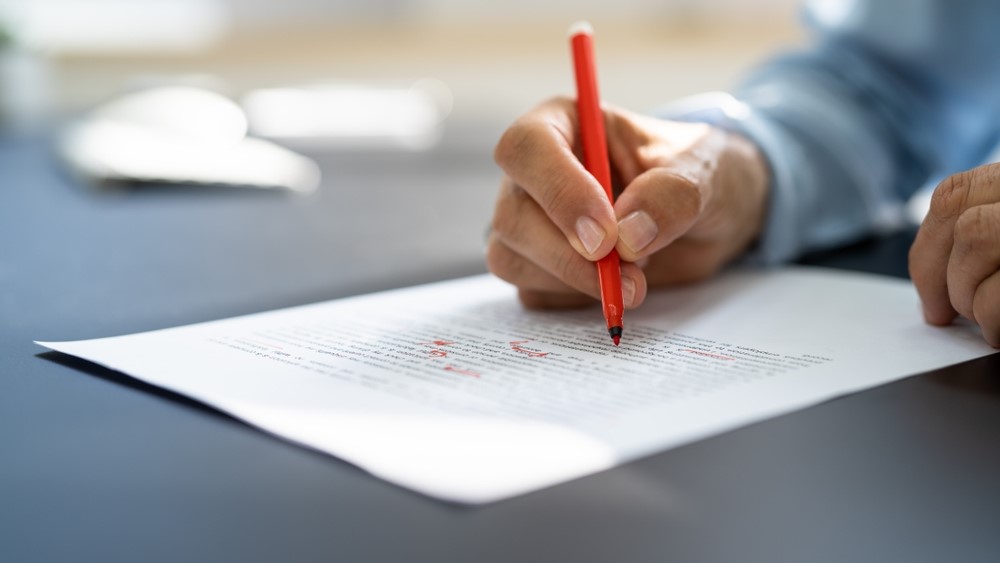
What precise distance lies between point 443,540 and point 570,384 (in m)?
0.14

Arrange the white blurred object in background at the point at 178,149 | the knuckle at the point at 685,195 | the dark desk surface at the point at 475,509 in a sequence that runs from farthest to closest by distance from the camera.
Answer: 1. the white blurred object in background at the point at 178,149
2. the knuckle at the point at 685,195
3. the dark desk surface at the point at 475,509

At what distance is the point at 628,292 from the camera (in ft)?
1.66

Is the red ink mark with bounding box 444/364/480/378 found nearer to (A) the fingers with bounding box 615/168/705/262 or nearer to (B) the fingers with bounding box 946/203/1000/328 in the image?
(A) the fingers with bounding box 615/168/705/262

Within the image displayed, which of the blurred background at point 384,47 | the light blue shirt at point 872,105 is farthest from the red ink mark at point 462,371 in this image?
the blurred background at point 384,47

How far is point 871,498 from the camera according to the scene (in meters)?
0.31

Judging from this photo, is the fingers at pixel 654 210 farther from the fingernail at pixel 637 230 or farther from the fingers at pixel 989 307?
the fingers at pixel 989 307

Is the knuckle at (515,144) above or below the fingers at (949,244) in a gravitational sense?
above

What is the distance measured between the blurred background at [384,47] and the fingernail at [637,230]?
130cm

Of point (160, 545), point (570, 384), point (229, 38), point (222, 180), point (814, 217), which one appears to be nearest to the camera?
point (160, 545)

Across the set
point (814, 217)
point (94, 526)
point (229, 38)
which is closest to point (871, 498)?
point (94, 526)

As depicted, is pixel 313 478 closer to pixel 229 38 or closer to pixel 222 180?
pixel 222 180

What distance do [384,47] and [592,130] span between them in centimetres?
174

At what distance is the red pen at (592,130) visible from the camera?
0.51 m

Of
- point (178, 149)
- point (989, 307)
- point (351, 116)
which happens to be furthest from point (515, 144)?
point (351, 116)
